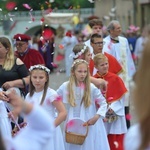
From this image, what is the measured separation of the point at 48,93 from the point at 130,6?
34619mm

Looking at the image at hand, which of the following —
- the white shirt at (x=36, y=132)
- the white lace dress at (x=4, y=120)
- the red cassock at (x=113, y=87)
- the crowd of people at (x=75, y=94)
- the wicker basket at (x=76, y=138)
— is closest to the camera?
the white shirt at (x=36, y=132)

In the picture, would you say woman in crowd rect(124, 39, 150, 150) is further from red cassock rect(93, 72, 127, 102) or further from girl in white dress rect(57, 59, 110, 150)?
red cassock rect(93, 72, 127, 102)

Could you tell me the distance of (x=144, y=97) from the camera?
2963 mm

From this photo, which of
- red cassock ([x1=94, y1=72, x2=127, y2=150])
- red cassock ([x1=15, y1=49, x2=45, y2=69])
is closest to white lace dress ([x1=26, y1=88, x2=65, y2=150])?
red cassock ([x1=94, y1=72, x2=127, y2=150])

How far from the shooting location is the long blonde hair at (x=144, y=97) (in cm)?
297

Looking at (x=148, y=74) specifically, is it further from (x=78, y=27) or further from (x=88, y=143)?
(x=78, y=27)

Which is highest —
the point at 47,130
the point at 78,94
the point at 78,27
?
the point at 47,130

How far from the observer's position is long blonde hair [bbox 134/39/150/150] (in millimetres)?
2969

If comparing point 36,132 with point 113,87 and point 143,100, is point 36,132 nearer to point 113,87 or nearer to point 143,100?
point 143,100

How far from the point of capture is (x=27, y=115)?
3168mm

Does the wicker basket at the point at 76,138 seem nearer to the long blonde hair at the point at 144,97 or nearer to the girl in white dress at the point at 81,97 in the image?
the girl in white dress at the point at 81,97

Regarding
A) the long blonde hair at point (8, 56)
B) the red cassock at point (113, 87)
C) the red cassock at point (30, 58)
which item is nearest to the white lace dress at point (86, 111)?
the long blonde hair at point (8, 56)

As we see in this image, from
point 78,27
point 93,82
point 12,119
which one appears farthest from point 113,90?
point 78,27

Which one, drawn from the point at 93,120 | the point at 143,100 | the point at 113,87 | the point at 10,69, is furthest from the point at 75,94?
the point at 143,100
